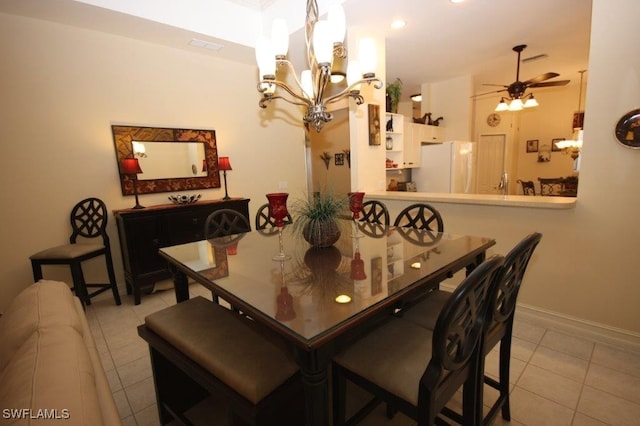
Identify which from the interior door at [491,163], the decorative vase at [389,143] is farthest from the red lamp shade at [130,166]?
the interior door at [491,163]

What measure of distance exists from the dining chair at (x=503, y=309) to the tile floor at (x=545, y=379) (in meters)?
0.23

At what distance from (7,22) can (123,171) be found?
58.1 inches

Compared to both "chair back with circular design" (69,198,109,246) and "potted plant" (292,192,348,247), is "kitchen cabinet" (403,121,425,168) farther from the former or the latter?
"chair back with circular design" (69,198,109,246)

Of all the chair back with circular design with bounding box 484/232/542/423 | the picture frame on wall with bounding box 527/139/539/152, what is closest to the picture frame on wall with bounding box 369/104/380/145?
the chair back with circular design with bounding box 484/232/542/423

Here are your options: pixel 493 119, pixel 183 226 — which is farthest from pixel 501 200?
pixel 493 119

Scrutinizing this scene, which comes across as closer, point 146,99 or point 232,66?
point 146,99

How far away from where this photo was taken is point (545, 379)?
180 cm

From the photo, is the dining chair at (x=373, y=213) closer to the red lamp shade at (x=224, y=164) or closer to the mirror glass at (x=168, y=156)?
the red lamp shade at (x=224, y=164)

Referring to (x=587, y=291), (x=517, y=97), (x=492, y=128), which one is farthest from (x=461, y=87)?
(x=587, y=291)

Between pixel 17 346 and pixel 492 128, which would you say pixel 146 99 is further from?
pixel 492 128

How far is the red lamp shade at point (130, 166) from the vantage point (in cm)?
302

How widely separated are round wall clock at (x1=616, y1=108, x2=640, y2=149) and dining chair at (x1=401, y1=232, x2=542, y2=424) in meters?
1.26

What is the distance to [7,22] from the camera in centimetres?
262

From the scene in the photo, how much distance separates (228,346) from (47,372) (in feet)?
2.00
